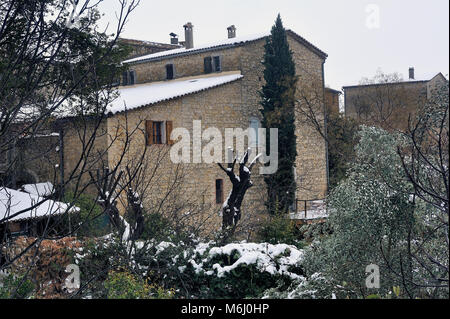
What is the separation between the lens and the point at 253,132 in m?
19.4

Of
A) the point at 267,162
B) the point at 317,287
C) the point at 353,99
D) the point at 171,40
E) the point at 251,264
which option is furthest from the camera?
the point at 353,99

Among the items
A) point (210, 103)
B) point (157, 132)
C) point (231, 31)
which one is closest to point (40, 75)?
point (157, 132)

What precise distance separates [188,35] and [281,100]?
6491mm

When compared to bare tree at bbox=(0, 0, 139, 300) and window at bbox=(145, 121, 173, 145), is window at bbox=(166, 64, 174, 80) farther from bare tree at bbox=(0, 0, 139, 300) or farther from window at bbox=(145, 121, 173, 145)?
bare tree at bbox=(0, 0, 139, 300)

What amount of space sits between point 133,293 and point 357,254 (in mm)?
2695

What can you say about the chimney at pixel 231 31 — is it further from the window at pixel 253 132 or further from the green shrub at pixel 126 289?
the green shrub at pixel 126 289

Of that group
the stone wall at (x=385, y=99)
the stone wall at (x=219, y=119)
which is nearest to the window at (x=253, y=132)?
the stone wall at (x=219, y=119)

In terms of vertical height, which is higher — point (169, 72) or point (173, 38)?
point (173, 38)

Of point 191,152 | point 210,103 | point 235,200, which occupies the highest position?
point 210,103

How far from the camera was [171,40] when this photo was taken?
86.7ft

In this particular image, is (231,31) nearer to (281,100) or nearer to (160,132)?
(281,100)

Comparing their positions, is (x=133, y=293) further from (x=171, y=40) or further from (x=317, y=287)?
(x=171, y=40)

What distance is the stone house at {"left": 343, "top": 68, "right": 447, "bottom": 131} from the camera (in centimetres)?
2688

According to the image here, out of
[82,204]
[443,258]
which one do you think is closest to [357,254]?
[443,258]
